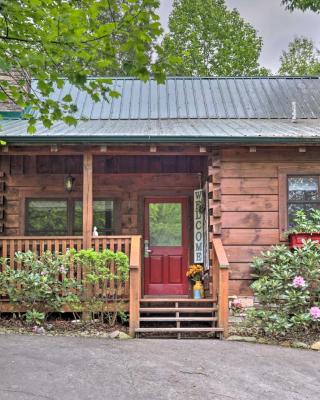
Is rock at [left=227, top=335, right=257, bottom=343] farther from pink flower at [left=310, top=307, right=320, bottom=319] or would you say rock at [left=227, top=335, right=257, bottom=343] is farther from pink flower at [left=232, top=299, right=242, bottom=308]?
pink flower at [left=232, top=299, right=242, bottom=308]

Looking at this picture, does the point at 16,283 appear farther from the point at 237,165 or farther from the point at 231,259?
the point at 237,165

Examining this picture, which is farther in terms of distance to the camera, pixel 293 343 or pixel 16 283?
pixel 16 283

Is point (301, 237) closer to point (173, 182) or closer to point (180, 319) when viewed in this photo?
point (180, 319)

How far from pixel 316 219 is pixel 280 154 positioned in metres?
1.18

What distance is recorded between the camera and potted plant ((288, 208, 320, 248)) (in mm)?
6605

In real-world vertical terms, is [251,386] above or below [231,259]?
below

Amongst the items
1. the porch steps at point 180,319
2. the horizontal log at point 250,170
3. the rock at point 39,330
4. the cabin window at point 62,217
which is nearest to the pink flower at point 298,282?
the porch steps at point 180,319

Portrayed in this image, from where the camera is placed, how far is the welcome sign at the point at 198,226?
8.01m

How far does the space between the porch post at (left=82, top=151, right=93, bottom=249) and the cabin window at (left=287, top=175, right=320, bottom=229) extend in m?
3.16

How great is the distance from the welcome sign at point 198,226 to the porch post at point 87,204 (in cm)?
223

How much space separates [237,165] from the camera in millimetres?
7145

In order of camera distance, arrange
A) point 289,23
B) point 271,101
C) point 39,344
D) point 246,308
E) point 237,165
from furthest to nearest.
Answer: point 289,23 < point 271,101 < point 237,165 < point 246,308 < point 39,344

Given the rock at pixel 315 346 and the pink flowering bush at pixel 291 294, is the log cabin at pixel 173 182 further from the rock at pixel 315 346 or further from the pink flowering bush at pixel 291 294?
the rock at pixel 315 346

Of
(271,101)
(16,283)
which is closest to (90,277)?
(16,283)
